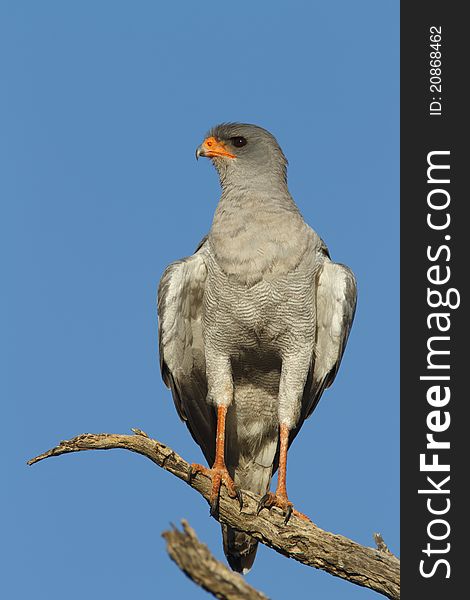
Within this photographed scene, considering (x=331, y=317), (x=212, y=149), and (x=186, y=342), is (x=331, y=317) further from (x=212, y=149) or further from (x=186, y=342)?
(x=212, y=149)

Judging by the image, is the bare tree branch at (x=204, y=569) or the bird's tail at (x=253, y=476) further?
the bird's tail at (x=253, y=476)

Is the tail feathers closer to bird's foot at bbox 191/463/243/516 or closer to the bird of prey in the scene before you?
the bird of prey

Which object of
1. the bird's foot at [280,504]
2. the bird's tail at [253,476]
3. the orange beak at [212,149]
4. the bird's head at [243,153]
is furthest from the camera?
the orange beak at [212,149]

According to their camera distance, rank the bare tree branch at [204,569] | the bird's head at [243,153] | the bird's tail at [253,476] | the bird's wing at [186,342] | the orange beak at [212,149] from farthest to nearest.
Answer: the orange beak at [212,149], the bird's head at [243,153], the bird's tail at [253,476], the bird's wing at [186,342], the bare tree branch at [204,569]

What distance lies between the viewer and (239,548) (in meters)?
8.72

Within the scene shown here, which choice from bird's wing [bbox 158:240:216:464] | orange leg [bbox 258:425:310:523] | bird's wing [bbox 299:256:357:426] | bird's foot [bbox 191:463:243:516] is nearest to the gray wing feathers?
bird's wing [bbox 299:256:357:426]

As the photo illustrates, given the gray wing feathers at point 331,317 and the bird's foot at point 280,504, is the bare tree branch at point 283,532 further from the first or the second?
the gray wing feathers at point 331,317

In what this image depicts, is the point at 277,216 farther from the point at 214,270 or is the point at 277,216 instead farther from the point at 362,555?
the point at 362,555

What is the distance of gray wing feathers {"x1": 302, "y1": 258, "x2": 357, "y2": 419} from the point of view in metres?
8.69

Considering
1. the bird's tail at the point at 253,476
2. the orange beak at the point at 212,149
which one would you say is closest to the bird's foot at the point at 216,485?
the bird's tail at the point at 253,476

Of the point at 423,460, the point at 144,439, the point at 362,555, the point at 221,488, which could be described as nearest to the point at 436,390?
the point at 423,460

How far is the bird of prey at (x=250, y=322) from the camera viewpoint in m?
8.32

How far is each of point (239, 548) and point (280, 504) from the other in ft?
3.85

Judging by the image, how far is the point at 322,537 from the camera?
7.20 m
